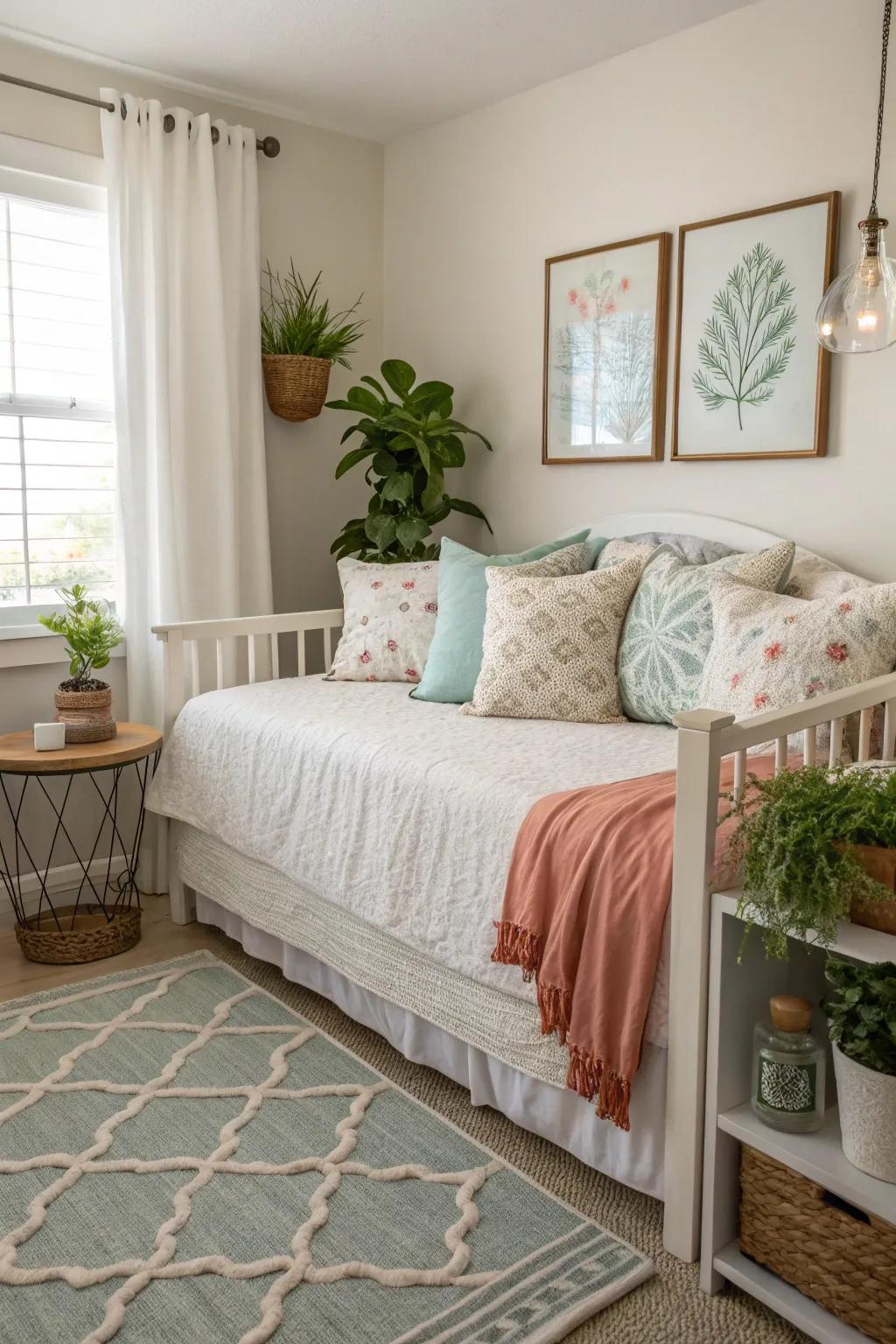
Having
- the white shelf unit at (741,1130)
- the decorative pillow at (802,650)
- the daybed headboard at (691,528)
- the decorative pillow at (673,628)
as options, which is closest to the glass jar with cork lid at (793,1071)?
the white shelf unit at (741,1130)

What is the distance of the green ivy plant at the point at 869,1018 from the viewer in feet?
4.56

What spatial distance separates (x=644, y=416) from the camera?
299 centimetres

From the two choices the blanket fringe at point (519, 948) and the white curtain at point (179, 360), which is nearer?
the blanket fringe at point (519, 948)

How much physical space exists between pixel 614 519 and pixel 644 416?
0.98ft

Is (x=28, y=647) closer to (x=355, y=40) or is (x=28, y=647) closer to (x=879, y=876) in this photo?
(x=355, y=40)

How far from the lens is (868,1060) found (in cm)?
140

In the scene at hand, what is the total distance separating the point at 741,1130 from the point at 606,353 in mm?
2213

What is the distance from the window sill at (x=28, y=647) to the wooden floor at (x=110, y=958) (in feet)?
2.56

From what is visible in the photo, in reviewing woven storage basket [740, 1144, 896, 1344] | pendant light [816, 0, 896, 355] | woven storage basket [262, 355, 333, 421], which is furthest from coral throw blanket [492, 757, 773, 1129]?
woven storage basket [262, 355, 333, 421]

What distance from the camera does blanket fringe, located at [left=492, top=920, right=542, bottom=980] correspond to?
5.88 feet

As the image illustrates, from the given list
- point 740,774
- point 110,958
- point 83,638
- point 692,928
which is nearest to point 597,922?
point 692,928

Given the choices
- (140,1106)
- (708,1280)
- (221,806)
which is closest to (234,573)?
(221,806)

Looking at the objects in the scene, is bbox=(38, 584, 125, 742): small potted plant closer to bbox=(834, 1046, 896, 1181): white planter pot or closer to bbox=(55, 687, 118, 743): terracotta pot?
bbox=(55, 687, 118, 743): terracotta pot

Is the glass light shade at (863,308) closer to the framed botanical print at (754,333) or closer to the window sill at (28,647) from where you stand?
the framed botanical print at (754,333)
